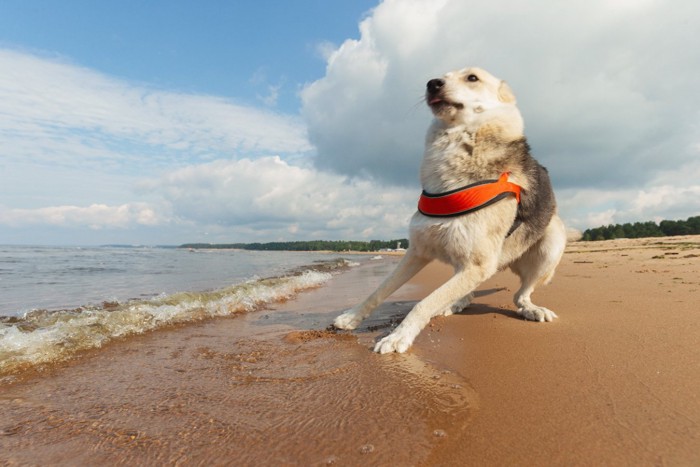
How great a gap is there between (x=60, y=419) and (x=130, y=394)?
40 cm

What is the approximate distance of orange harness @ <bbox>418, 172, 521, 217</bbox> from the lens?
356 centimetres

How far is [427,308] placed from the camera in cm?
346

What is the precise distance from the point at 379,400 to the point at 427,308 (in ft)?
4.76

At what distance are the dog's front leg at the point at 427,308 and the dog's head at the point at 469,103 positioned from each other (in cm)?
153

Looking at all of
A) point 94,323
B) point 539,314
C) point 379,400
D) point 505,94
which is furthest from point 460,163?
point 94,323

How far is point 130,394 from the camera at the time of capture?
2424mm

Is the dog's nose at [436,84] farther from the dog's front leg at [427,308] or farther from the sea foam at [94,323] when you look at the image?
the sea foam at [94,323]

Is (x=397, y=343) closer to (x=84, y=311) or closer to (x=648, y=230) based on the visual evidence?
(x=84, y=311)

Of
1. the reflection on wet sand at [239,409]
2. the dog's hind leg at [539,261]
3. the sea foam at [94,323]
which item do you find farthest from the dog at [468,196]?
the sea foam at [94,323]

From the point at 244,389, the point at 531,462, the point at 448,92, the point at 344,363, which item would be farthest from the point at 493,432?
the point at 448,92

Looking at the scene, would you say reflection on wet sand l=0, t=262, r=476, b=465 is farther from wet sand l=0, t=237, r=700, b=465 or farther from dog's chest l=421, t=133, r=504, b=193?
dog's chest l=421, t=133, r=504, b=193

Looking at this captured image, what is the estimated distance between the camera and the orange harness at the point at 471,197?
3.56 m

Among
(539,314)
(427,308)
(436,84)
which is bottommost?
(539,314)

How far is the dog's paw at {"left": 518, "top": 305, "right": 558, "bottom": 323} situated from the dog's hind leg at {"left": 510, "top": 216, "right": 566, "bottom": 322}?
0.10 feet
